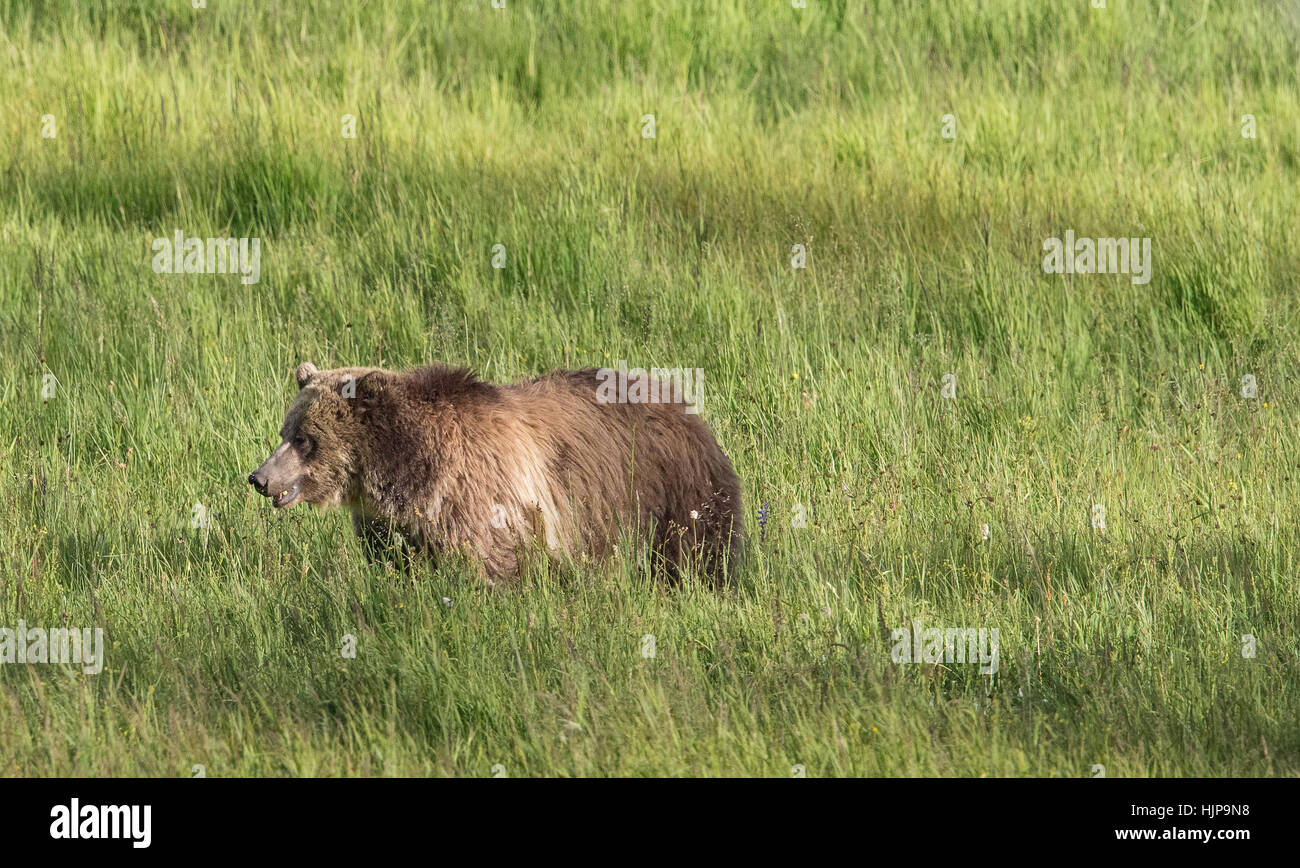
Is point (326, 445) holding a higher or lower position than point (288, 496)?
higher

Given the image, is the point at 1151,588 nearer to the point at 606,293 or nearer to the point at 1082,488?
the point at 1082,488

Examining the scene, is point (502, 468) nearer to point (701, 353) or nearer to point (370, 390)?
point (370, 390)

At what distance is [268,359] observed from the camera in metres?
7.59

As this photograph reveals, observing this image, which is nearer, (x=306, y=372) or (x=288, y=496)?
(x=288, y=496)

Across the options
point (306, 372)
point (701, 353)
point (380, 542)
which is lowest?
→ point (380, 542)

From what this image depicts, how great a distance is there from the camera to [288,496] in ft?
16.9

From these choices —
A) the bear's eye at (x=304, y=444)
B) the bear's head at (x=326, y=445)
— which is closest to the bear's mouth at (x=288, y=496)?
the bear's head at (x=326, y=445)

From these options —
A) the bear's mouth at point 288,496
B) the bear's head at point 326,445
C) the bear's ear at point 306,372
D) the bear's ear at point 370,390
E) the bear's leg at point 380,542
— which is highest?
the bear's ear at point 306,372

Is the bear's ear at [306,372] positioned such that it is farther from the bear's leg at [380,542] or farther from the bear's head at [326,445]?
the bear's leg at [380,542]

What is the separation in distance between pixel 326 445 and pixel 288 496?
0.23 m

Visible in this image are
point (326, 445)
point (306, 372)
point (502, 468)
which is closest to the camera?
point (502, 468)

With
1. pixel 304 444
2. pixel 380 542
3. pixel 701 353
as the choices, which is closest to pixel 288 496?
pixel 304 444

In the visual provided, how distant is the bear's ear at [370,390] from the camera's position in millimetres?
5219

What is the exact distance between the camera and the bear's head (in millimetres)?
5160
